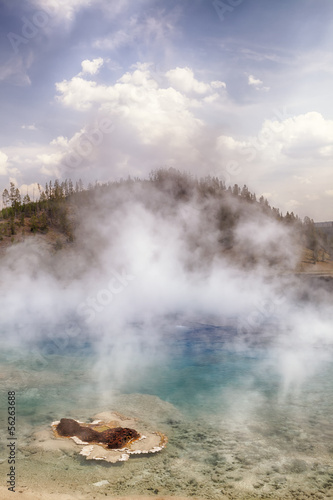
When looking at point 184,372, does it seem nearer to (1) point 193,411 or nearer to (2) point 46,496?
(1) point 193,411

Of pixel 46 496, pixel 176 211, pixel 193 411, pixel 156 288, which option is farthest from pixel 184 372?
pixel 176 211

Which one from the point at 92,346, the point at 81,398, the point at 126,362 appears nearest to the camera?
the point at 81,398

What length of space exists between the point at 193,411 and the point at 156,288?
22561 millimetres

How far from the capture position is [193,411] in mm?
8695

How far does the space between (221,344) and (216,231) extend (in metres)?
41.6

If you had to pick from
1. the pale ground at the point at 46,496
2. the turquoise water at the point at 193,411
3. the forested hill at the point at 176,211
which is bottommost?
the turquoise water at the point at 193,411

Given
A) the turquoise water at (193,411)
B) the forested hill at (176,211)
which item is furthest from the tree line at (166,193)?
the turquoise water at (193,411)

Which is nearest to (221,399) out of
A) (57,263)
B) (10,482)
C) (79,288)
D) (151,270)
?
(10,482)

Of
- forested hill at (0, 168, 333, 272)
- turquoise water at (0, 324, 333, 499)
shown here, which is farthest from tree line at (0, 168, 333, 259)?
turquoise water at (0, 324, 333, 499)

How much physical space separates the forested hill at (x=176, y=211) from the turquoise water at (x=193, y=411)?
3237cm

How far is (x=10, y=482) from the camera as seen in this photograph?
18.0 feet

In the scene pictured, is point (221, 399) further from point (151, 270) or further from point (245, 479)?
point (151, 270)

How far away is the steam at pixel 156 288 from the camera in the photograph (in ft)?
49.3

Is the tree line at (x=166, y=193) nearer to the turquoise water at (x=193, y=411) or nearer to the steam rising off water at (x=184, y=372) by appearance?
the steam rising off water at (x=184, y=372)
